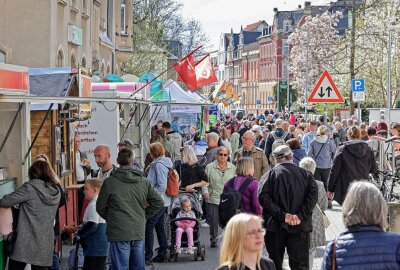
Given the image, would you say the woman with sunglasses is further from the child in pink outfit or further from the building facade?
the building facade

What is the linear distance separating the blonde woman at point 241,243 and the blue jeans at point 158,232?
830cm

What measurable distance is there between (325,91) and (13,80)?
1196 centimetres

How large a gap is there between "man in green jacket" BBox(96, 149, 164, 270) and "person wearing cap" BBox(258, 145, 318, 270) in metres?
1.34

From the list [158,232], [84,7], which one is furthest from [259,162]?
[84,7]

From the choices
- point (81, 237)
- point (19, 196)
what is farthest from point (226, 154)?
point (19, 196)

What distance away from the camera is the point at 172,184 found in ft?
50.1

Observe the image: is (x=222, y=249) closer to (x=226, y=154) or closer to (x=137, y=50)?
(x=226, y=154)

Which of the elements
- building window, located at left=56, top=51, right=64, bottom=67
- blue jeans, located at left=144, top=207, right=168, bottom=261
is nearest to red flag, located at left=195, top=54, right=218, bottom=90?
building window, located at left=56, top=51, right=64, bottom=67

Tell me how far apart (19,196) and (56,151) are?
18.7 ft

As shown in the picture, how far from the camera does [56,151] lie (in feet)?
53.6

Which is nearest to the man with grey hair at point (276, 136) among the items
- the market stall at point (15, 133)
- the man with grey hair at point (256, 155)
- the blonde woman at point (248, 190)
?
the man with grey hair at point (256, 155)

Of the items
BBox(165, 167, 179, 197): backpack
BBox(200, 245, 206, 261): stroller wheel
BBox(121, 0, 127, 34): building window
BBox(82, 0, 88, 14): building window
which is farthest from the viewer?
BBox(121, 0, 127, 34): building window

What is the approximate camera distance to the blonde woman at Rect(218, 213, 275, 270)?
20.8 ft

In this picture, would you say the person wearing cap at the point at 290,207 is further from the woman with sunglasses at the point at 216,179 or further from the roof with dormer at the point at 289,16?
the roof with dormer at the point at 289,16
